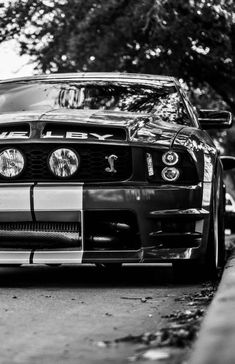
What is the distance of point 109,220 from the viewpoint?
6.33 meters

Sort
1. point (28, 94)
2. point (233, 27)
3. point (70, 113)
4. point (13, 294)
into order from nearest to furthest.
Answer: point (13, 294) → point (70, 113) → point (28, 94) → point (233, 27)

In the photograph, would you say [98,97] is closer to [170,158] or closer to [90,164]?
[90,164]

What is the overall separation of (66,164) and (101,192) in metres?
0.33

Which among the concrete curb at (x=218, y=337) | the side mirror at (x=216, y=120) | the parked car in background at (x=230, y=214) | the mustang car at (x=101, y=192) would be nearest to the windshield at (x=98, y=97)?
the side mirror at (x=216, y=120)

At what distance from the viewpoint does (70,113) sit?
267 inches

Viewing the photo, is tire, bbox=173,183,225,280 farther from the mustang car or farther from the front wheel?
the mustang car

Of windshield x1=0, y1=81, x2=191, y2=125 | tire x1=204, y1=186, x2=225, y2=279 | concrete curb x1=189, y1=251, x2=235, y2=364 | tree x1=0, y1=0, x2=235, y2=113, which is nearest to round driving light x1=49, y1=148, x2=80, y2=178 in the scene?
windshield x1=0, y1=81, x2=191, y2=125

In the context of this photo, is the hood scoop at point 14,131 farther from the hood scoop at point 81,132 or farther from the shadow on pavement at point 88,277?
the shadow on pavement at point 88,277

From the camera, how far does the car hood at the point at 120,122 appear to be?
20.8ft

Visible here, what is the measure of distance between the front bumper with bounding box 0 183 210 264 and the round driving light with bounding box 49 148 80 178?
11 centimetres

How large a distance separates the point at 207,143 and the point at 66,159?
44.9 inches

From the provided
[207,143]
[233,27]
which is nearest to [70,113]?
[207,143]

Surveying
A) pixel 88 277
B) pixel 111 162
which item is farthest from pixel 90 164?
pixel 88 277

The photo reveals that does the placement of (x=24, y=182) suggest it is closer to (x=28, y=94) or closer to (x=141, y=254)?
(x=141, y=254)
